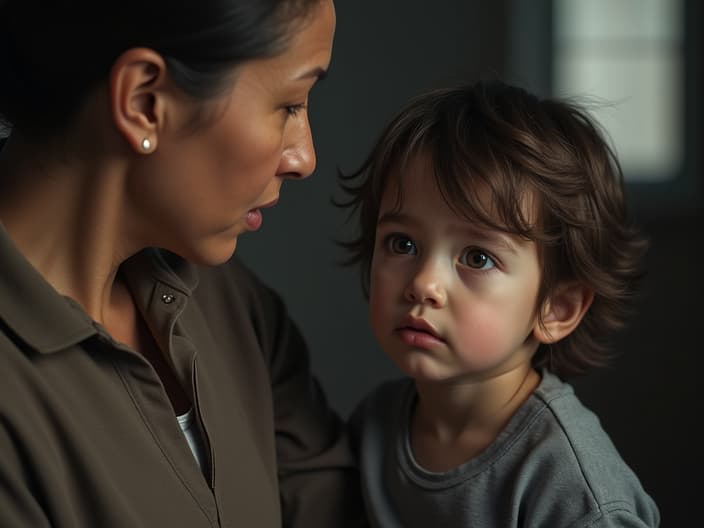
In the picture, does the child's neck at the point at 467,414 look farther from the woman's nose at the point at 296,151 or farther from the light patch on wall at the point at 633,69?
the light patch on wall at the point at 633,69

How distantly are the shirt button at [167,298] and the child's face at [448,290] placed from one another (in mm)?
288

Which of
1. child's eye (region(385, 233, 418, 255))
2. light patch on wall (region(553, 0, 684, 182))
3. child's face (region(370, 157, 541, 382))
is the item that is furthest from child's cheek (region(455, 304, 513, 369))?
light patch on wall (region(553, 0, 684, 182))

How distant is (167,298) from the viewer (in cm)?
132

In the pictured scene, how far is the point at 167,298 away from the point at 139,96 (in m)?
0.30

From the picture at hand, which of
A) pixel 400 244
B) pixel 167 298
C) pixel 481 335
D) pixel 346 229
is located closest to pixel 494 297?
pixel 481 335

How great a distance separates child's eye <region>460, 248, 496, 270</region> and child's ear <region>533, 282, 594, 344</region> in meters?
0.14

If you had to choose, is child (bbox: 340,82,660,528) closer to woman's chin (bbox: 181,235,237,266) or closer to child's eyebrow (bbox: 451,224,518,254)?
child's eyebrow (bbox: 451,224,518,254)

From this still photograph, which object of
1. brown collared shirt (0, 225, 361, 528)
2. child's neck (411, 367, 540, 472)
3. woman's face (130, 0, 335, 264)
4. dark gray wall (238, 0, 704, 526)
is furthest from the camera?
dark gray wall (238, 0, 704, 526)

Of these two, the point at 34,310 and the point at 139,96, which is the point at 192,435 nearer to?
the point at 34,310

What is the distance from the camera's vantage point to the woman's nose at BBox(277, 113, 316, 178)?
1.27m

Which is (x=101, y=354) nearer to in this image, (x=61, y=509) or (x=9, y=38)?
(x=61, y=509)

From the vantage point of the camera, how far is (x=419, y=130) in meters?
1.39

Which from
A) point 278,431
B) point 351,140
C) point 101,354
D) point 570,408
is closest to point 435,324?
point 570,408

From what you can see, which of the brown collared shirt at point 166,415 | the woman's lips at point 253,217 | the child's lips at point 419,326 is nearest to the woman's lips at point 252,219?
the woman's lips at point 253,217
